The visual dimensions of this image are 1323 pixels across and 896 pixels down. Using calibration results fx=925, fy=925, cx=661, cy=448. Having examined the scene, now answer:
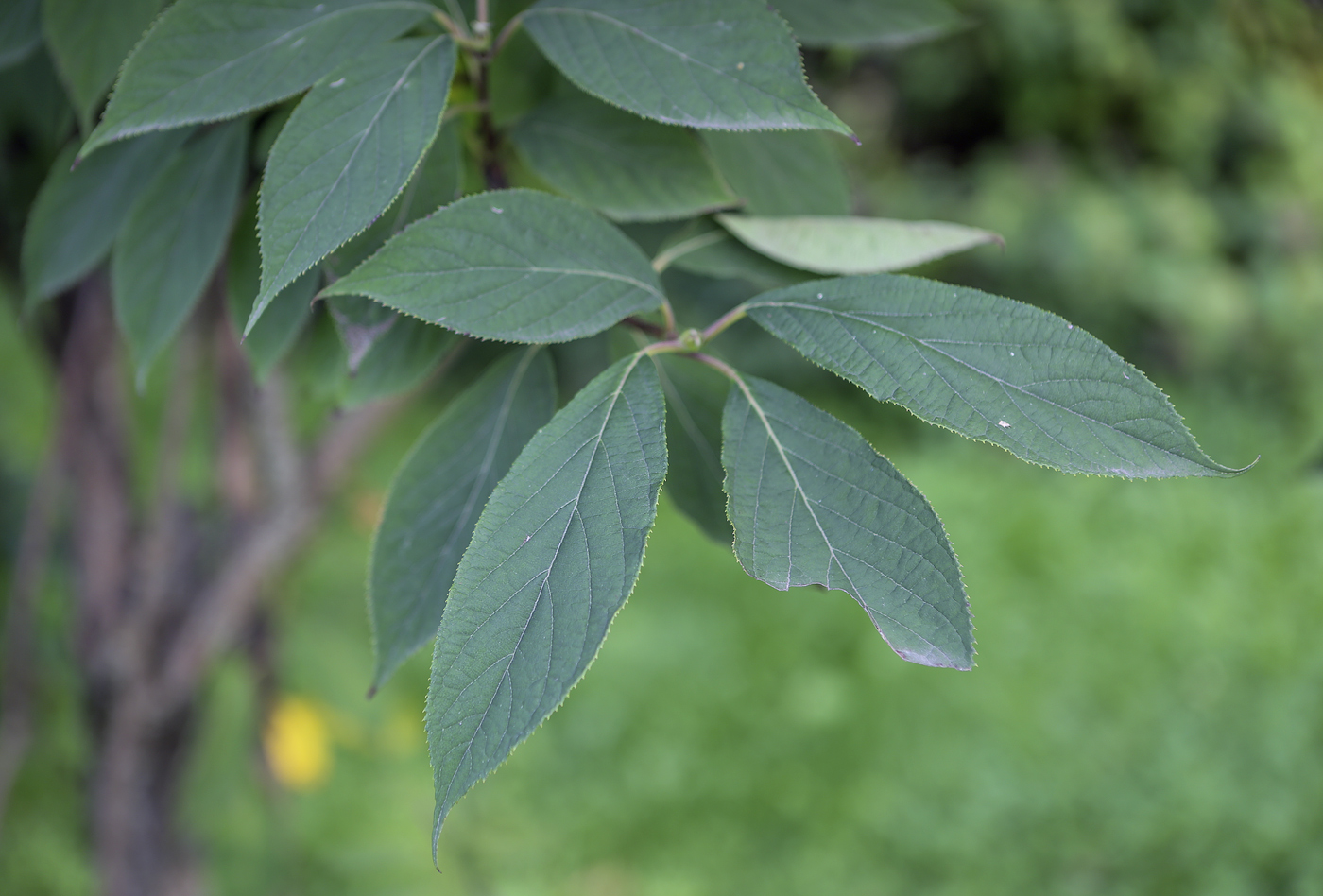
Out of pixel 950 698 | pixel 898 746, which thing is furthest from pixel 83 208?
pixel 950 698

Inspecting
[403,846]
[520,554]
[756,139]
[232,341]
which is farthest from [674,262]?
[403,846]

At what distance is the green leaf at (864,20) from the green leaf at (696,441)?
227 millimetres

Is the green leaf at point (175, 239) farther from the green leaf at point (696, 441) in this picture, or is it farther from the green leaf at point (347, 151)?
the green leaf at point (696, 441)

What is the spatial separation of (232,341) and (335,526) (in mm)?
A: 1054

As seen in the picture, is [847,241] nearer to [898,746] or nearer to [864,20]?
[864,20]

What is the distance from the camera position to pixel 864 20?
1.98 ft

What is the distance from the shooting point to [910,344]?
15.5 inches

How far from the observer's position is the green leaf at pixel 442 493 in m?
0.48

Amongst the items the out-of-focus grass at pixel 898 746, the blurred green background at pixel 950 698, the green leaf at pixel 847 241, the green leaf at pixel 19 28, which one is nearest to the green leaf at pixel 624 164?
the green leaf at pixel 847 241

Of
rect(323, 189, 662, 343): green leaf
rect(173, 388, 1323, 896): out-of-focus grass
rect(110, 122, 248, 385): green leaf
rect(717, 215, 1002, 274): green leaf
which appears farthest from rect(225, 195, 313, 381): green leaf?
rect(173, 388, 1323, 896): out-of-focus grass

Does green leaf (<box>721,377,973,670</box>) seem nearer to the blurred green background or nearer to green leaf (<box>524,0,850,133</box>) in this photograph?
green leaf (<box>524,0,850,133</box>)

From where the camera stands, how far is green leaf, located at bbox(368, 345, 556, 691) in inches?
19.0

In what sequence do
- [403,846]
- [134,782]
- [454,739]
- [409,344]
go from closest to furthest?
1. [454,739]
2. [409,344]
3. [134,782]
4. [403,846]

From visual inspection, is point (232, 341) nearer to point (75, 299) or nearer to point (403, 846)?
point (75, 299)
